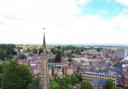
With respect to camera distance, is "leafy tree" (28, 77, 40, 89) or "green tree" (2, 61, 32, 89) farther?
"leafy tree" (28, 77, 40, 89)

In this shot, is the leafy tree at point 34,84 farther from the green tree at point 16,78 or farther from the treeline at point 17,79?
the green tree at point 16,78

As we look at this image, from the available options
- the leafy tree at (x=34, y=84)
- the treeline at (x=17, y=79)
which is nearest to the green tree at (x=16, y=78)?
the treeline at (x=17, y=79)

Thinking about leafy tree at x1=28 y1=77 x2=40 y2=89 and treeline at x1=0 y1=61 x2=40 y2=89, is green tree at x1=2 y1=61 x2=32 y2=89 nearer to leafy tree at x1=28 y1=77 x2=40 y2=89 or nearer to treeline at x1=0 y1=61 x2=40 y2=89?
treeline at x1=0 y1=61 x2=40 y2=89

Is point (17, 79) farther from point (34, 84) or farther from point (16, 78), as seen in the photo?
point (34, 84)

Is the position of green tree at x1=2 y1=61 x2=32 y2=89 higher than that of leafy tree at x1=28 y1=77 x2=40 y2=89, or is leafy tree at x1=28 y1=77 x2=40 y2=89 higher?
green tree at x1=2 y1=61 x2=32 y2=89

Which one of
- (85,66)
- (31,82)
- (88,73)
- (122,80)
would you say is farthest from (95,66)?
(31,82)

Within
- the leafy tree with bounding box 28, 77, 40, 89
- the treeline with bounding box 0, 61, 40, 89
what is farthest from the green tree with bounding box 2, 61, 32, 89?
the leafy tree with bounding box 28, 77, 40, 89

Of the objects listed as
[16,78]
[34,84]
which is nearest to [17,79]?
[16,78]

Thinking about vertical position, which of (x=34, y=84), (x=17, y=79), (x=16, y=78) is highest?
(x=16, y=78)

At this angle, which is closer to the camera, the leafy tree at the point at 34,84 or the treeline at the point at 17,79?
the treeline at the point at 17,79
